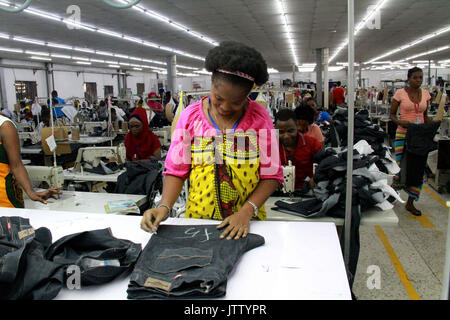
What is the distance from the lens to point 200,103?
1437 mm

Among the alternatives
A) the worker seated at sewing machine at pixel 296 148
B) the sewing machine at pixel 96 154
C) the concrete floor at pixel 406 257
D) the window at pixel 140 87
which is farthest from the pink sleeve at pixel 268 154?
the window at pixel 140 87

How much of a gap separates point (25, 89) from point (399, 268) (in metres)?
20.7

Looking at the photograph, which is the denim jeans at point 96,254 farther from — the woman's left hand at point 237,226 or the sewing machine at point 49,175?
the sewing machine at point 49,175

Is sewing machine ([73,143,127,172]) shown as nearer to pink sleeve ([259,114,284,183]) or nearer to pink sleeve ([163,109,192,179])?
pink sleeve ([163,109,192,179])

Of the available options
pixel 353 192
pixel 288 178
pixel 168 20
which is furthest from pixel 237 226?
pixel 168 20

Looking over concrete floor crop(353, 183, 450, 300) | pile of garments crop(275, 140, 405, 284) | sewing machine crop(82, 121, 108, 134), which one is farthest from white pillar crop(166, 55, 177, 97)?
pile of garments crop(275, 140, 405, 284)

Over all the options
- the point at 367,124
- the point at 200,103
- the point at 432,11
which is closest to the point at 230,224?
the point at 200,103

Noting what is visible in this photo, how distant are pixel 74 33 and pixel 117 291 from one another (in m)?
12.1

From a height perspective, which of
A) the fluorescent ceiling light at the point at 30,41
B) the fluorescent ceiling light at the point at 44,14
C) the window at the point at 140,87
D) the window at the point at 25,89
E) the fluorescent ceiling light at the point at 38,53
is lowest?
the window at the point at 25,89

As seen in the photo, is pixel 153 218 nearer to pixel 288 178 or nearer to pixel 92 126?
pixel 288 178

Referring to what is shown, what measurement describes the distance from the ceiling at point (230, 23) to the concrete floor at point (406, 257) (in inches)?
242

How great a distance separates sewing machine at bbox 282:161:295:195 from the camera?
90.6 inches

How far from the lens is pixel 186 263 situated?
3.17 ft

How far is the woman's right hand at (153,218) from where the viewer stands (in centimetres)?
121
